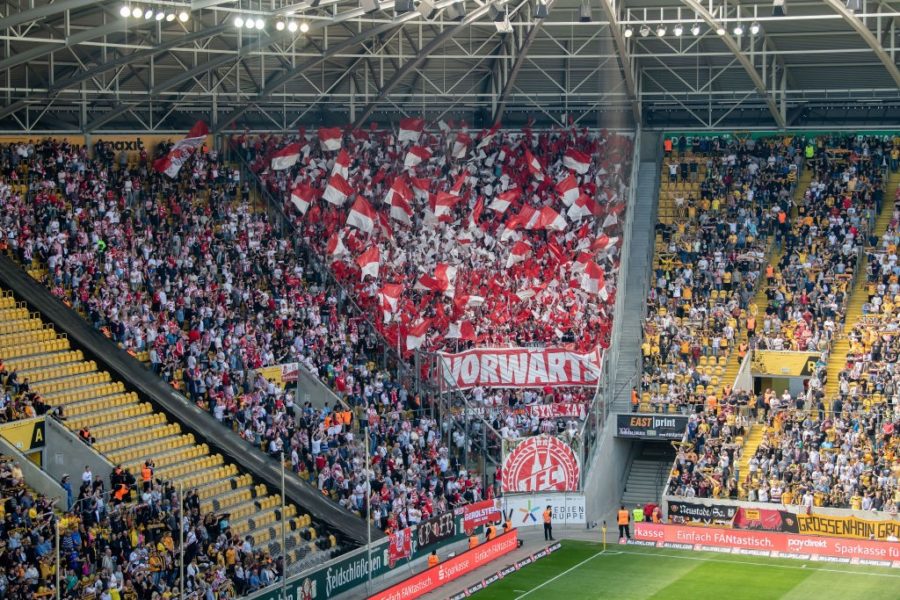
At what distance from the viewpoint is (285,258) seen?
52812 mm

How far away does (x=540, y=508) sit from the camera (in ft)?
157

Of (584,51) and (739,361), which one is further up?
(584,51)

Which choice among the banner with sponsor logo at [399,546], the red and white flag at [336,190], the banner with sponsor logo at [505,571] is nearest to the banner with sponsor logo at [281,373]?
the banner with sponsor logo at [399,546]

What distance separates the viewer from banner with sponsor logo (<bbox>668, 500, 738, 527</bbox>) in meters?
46.5

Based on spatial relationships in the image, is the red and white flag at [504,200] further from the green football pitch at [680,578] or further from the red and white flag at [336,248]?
the green football pitch at [680,578]

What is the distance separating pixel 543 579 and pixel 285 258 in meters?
16.0

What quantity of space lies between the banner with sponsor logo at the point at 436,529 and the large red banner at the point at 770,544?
6.18m

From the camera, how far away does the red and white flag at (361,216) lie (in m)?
54.3

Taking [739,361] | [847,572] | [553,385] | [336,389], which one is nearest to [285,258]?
[336,389]

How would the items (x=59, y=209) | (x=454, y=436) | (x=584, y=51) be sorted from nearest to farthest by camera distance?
1. (x=59, y=209)
2. (x=454, y=436)
3. (x=584, y=51)

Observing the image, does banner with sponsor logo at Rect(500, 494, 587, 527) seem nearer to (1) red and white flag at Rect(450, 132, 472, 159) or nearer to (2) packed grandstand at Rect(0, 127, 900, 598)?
(2) packed grandstand at Rect(0, 127, 900, 598)

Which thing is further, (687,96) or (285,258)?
(687,96)

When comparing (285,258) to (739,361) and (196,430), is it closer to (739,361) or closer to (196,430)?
(196,430)

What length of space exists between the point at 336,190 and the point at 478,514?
1482cm
